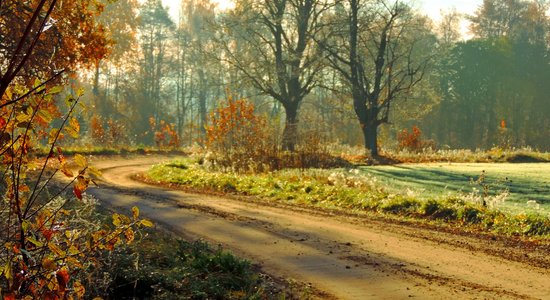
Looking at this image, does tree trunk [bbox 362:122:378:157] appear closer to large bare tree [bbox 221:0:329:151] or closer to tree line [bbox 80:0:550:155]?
large bare tree [bbox 221:0:329:151]

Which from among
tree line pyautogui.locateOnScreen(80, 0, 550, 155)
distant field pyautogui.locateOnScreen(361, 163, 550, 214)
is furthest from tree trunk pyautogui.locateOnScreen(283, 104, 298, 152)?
tree line pyautogui.locateOnScreen(80, 0, 550, 155)

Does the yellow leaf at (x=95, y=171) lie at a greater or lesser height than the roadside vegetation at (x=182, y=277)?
greater

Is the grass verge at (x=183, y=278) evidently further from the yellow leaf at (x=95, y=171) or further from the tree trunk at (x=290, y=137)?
the tree trunk at (x=290, y=137)

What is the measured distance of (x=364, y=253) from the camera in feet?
29.7

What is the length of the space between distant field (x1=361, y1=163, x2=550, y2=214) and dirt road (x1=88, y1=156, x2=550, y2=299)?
3964 millimetres

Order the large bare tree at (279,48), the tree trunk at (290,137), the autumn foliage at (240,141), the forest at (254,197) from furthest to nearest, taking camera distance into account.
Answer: the large bare tree at (279,48) < the autumn foliage at (240,141) < the tree trunk at (290,137) < the forest at (254,197)

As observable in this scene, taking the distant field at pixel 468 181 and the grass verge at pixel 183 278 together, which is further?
the distant field at pixel 468 181

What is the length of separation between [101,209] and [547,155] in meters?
26.1

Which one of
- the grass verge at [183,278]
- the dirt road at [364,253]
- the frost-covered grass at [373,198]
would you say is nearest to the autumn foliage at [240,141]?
the frost-covered grass at [373,198]

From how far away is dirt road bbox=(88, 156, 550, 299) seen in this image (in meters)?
7.09

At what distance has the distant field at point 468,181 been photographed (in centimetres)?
1567

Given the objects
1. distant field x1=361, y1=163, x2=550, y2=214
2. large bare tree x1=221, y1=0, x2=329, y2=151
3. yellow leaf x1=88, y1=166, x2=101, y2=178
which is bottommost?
distant field x1=361, y1=163, x2=550, y2=214

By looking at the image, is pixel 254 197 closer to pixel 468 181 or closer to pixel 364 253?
pixel 468 181

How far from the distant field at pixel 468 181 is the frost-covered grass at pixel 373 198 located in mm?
398
